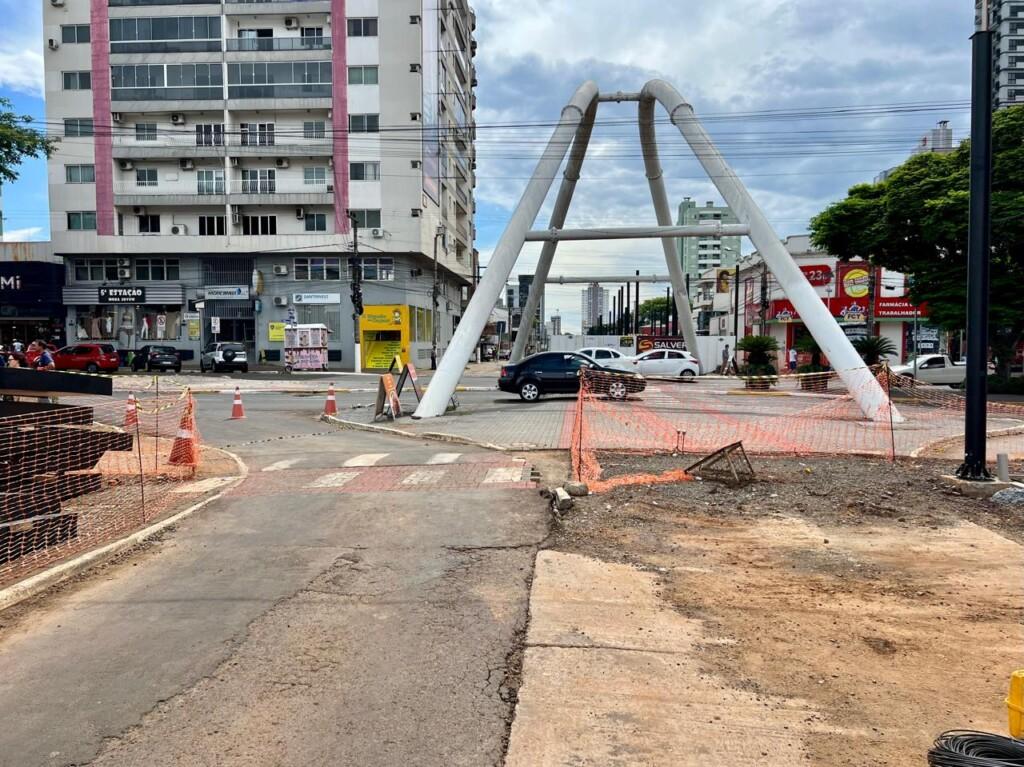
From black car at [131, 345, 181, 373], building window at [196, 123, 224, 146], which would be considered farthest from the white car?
building window at [196, 123, 224, 146]

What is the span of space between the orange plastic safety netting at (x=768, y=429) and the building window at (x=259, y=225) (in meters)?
35.5

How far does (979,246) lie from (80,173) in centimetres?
5517

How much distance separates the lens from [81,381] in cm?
884

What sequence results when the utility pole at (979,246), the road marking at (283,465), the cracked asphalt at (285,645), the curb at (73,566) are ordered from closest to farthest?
the cracked asphalt at (285,645) < the curb at (73,566) < the utility pole at (979,246) < the road marking at (283,465)

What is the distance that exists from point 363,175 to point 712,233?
107ft

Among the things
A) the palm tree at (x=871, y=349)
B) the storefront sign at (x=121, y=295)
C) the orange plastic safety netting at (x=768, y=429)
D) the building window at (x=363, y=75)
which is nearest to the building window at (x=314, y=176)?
the building window at (x=363, y=75)

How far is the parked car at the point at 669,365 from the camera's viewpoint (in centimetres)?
3719

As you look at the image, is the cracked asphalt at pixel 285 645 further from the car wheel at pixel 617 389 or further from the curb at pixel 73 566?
the car wheel at pixel 617 389

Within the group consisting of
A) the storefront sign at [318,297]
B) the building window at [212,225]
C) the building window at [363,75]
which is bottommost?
the storefront sign at [318,297]

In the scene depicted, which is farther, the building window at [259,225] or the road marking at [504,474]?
the building window at [259,225]

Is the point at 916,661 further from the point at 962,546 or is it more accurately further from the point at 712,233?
the point at 712,233

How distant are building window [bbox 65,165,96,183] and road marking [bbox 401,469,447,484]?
49.4m

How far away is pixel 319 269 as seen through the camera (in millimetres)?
50094

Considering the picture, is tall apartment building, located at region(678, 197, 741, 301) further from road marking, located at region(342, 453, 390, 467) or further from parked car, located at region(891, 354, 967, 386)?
road marking, located at region(342, 453, 390, 467)
